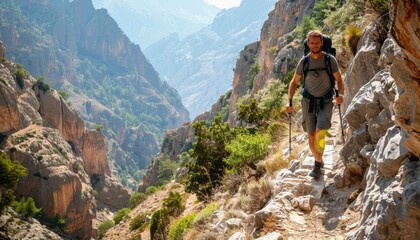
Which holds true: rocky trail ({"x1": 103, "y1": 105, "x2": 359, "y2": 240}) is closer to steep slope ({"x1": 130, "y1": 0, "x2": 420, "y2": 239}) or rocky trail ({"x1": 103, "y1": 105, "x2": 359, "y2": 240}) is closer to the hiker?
steep slope ({"x1": 130, "y1": 0, "x2": 420, "y2": 239})

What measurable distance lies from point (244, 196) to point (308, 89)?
8.97 feet

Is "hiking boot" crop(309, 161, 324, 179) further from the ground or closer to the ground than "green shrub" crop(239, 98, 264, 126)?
closer to the ground

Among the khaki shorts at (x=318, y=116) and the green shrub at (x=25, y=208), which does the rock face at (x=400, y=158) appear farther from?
the green shrub at (x=25, y=208)

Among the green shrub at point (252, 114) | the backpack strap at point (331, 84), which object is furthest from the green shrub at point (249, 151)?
the green shrub at point (252, 114)

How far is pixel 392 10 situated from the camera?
10.7 ft

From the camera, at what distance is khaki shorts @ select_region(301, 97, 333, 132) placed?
6.71 metres

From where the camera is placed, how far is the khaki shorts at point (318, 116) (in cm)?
671

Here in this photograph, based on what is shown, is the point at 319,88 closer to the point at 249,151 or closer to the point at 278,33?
the point at 249,151

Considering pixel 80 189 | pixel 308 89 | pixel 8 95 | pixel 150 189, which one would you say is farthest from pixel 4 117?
pixel 308 89

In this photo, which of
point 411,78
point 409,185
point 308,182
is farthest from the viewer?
point 308,182

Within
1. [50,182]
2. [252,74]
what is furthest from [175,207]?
[252,74]

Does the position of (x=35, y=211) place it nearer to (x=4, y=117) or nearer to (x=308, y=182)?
(x=4, y=117)

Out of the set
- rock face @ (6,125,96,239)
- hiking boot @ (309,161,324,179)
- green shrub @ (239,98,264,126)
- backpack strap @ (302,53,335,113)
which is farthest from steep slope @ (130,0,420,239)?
rock face @ (6,125,96,239)

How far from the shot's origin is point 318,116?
6789 millimetres
